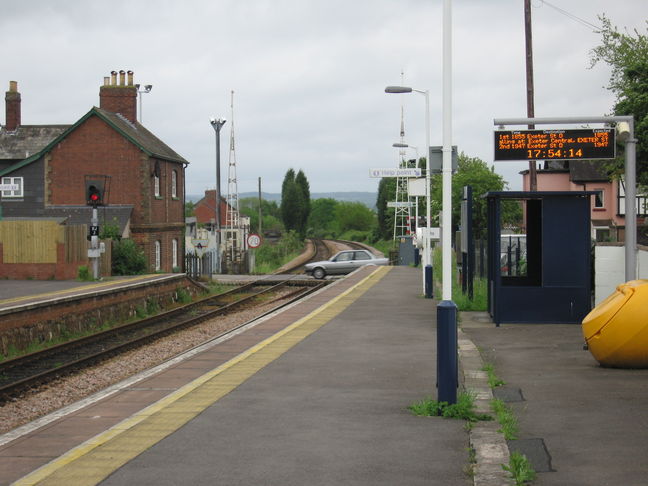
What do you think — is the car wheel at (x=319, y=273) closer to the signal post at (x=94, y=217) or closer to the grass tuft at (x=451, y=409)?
the signal post at (x=94, y=217)

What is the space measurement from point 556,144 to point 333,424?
8717mm

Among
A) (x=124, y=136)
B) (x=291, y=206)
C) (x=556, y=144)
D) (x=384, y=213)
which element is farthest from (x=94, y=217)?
(x=291, y=206)

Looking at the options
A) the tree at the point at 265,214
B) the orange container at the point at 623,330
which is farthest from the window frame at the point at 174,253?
the tree at the point at 265,214

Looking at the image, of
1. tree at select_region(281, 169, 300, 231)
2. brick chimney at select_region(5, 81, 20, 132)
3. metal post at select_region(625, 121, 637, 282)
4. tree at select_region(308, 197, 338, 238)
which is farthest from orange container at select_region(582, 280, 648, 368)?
tree at select_region(308, 197, 338, 238)

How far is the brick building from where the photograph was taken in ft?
129

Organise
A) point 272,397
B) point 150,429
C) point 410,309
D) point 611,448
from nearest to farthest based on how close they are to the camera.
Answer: point 611,448 → point 150,429 → point 272,397 → point 410,309

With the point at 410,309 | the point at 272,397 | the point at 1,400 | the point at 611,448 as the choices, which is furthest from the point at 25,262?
the point at 611,448

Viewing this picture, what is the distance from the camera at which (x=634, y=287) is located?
402 inches

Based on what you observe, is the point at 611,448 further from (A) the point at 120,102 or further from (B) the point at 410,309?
(A) the point at 120,102

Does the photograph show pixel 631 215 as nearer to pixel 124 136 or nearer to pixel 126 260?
pixel 126 260

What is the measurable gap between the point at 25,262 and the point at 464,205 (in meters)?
16.3

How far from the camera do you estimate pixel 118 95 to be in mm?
41938

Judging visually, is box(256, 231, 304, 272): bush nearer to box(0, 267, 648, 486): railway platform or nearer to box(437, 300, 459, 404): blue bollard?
box(0, 267, 648, 486): railway platform

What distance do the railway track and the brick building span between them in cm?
1173
